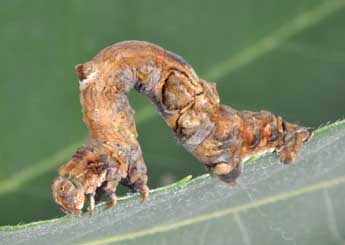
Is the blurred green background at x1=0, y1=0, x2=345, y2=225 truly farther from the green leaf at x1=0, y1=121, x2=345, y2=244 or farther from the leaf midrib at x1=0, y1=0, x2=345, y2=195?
the green leaf at x1=0, y1=121, x2=345, y2=244

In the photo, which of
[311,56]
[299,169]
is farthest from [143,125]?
[299,169]

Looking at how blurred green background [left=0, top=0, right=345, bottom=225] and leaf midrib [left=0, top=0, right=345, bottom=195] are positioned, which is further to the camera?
leaf midrib [left=0, top=0, right=345, bottom=195]

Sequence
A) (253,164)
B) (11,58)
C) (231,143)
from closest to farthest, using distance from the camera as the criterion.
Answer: (253,164) < (231,143) < (11,58)

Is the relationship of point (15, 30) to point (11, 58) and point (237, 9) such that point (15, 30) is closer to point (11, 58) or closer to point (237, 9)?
point (11, 58)

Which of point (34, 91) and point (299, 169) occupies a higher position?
point (34, 91)

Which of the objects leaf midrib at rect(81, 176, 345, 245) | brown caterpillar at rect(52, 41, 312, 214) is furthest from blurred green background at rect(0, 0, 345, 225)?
leaf midrib at rect(81, 176, 345, 245)

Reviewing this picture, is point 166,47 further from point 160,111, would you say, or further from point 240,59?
point 160,111

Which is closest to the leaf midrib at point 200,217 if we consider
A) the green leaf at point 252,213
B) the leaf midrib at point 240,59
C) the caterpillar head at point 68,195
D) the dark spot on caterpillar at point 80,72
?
the green leaf at point 252,213
